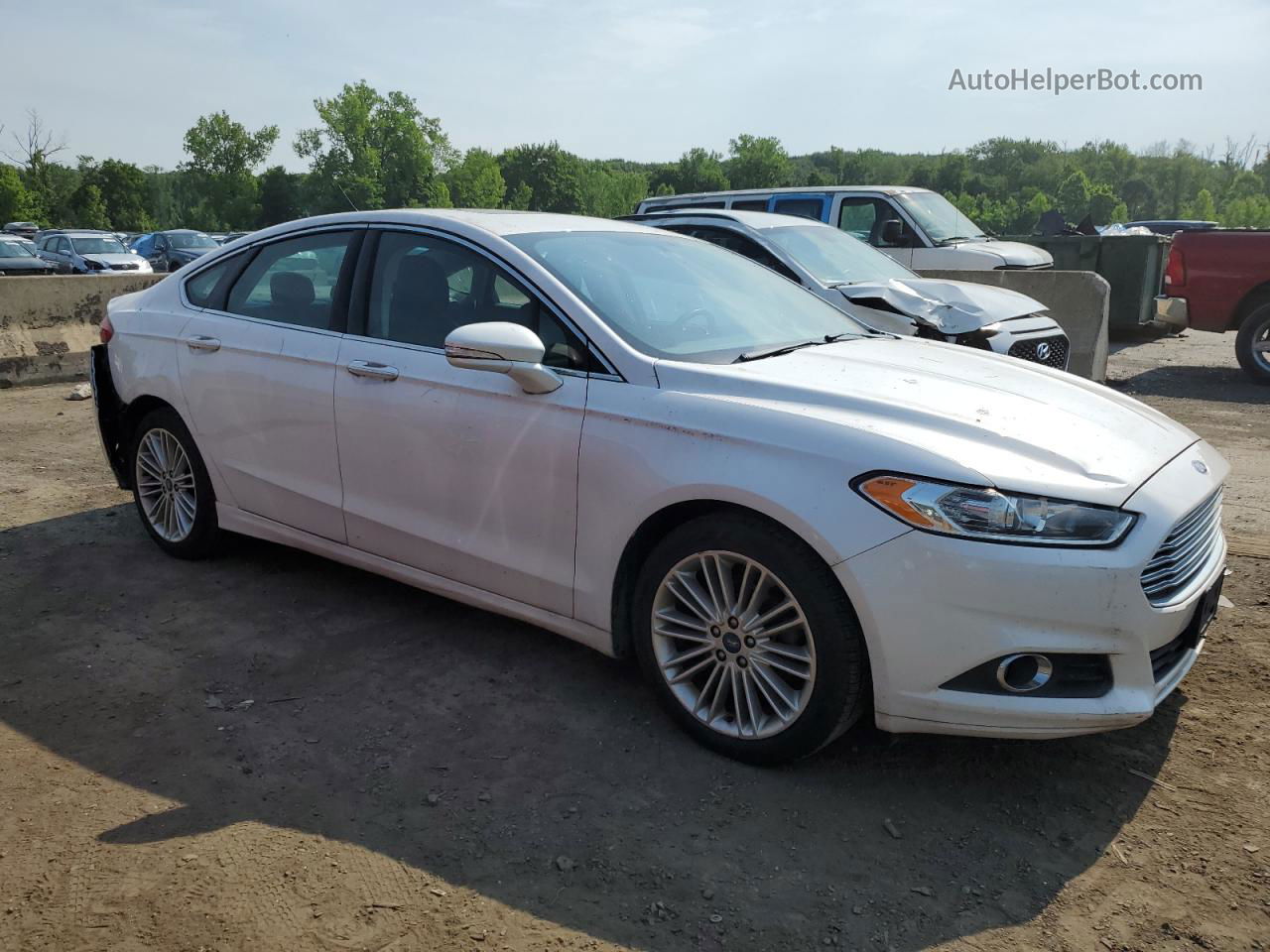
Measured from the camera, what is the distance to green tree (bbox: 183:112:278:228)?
3748 inches

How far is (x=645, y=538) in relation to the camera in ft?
10.7

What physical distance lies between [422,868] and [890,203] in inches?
398

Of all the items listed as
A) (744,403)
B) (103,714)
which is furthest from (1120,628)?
(103,714)

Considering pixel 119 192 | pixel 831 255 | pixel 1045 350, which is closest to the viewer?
pixel 1045 350

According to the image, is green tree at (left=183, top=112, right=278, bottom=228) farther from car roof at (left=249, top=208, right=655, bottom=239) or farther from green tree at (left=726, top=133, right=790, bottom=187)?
car roof at (left=249, top=208, right=655, bottom=239)

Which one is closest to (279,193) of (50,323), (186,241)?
(186,241)

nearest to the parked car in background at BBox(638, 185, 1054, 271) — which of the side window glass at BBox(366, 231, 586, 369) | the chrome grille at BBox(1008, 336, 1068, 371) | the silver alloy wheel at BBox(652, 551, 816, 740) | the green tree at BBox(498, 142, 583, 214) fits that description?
the chrome grille at BBox(1008, 336, 1068, 371)

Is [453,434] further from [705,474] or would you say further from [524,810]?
[524,810]

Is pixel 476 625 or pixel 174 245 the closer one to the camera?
pixel 476 625

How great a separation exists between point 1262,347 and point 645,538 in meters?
10.0

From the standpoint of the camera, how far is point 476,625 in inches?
169

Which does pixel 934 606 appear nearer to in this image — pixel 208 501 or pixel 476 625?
pixel 476 625

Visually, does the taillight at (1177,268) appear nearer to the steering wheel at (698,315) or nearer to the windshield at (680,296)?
the windshield at (680,296)

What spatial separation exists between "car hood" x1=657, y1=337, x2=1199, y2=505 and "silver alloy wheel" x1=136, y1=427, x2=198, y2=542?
276cm
